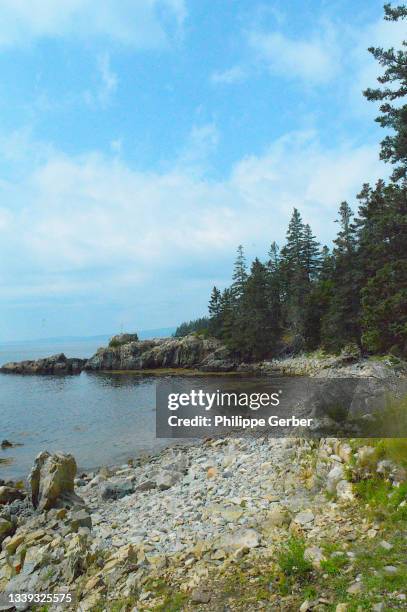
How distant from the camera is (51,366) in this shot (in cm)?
9025

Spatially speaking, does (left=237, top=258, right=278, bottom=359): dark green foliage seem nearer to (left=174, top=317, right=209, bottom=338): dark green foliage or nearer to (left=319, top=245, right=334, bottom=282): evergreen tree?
(left=319, top=245, right=334, bottom=282): evergreen tree

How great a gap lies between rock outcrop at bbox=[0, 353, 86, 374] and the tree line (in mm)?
29687

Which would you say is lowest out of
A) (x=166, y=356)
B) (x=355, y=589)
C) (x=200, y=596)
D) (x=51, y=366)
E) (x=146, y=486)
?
(x=146, y=486)

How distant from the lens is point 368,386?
40.0 feet

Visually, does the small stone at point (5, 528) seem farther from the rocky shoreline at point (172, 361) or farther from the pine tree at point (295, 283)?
the pine tree at point (295, 283)

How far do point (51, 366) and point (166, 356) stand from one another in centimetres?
2657

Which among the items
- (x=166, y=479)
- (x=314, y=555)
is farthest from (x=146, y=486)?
(x=314, y=555)

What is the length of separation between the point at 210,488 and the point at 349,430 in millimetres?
4837

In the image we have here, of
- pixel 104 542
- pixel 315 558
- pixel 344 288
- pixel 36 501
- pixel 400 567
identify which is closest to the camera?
pixel 400 567

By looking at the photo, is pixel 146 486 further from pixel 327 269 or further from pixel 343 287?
pixel 327 269

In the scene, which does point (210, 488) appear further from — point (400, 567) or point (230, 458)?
point (400, 567)

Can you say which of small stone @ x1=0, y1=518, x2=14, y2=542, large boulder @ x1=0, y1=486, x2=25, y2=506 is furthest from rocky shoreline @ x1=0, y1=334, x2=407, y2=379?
small stone @ x1=0, y1=518, x2=14, y2=542

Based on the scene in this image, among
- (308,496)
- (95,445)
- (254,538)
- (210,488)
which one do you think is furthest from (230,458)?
(95,445)

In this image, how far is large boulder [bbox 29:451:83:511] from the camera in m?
14.6
